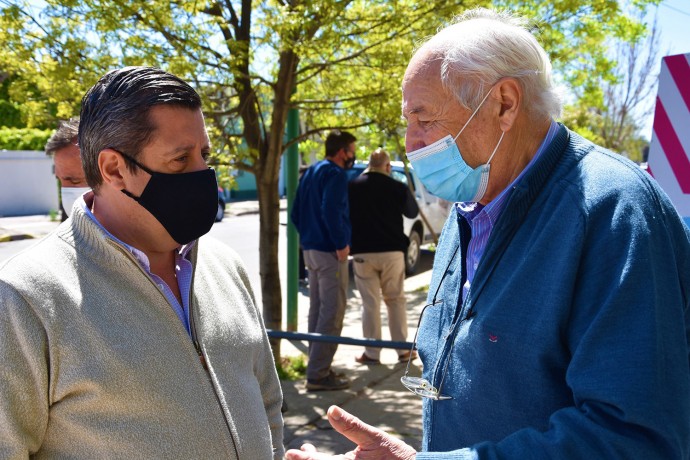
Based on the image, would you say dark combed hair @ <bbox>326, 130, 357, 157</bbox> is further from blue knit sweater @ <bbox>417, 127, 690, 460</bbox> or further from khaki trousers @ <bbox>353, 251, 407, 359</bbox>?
blue knit sweater @ <bbox>417, 127, 690, 460</bbox>

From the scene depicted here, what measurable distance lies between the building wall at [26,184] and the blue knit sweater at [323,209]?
64.5 ft

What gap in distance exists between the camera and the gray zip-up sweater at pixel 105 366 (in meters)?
1.56

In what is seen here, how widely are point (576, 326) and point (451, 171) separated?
2.12 ft

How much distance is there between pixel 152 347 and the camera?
175 cm

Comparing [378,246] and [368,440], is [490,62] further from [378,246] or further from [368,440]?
[378,246]

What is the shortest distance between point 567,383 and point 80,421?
1149mm

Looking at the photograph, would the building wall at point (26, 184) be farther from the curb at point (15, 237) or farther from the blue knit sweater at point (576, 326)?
the blue knit sweater at point (576, 326)

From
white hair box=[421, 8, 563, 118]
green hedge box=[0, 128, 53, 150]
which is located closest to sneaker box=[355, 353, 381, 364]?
white hair box=[421, 8, 563, 118]

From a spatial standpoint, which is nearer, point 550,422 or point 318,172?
point 550,422

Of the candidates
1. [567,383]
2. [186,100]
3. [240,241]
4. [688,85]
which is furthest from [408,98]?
[240,241]

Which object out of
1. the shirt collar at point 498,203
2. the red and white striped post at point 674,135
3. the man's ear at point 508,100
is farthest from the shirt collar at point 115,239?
the red and white striped post at point 674,135

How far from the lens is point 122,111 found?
6.01 ft

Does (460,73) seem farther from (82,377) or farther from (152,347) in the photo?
(82,377)

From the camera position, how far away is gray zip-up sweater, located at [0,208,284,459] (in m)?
1.56
